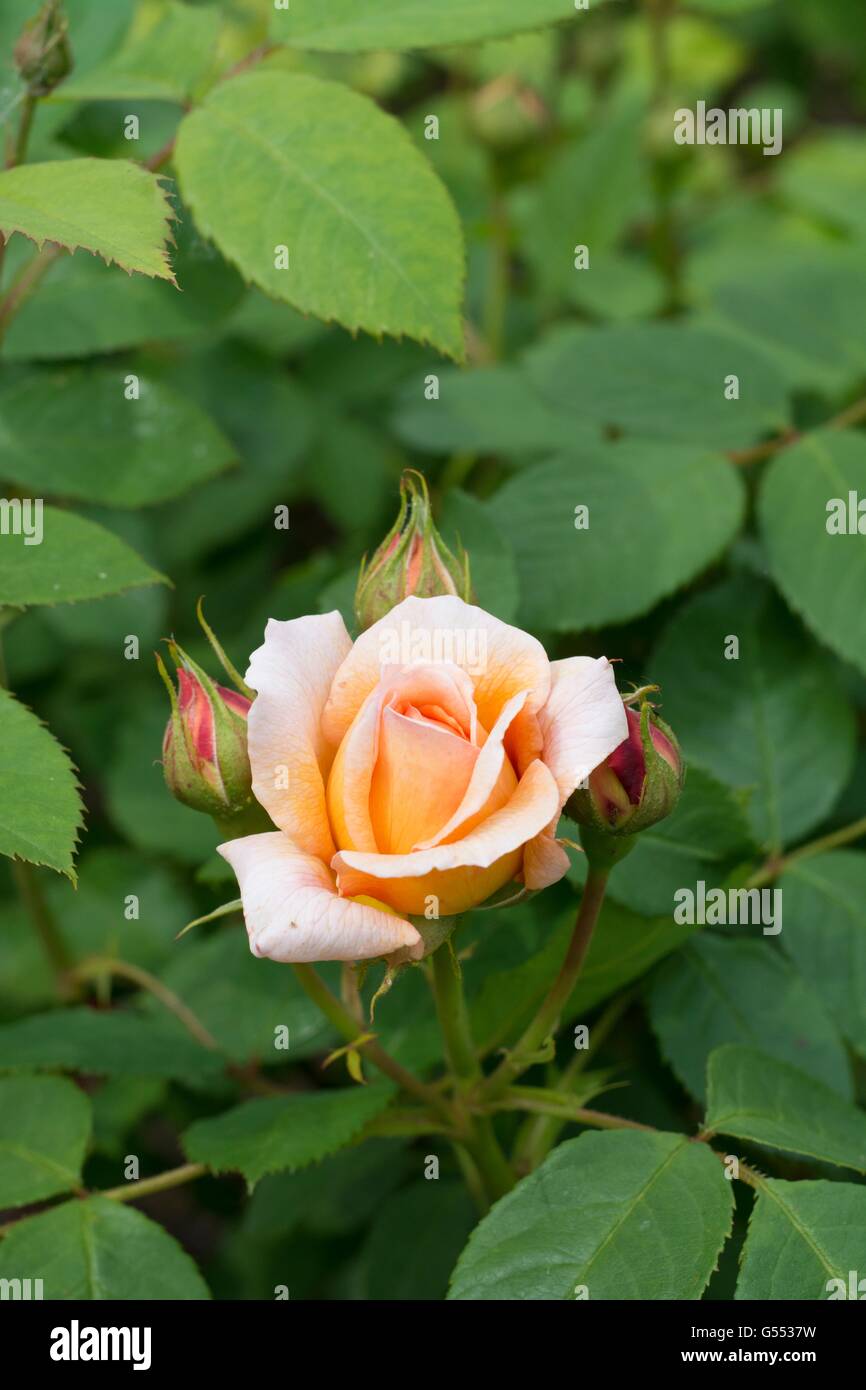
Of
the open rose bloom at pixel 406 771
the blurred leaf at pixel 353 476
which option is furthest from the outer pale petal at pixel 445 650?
the blurred leaf at pixel 353 476

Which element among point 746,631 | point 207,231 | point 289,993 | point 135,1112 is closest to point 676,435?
point 746,631

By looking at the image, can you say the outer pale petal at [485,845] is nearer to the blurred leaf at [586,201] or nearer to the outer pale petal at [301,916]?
the outer pale petal at [301,916]

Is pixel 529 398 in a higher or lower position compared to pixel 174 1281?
higher

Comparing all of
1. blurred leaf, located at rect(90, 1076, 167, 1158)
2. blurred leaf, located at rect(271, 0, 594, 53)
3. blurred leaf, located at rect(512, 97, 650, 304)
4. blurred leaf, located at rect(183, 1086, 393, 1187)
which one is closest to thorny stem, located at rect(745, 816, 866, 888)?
blurred leaf, located at rect(183, 1086, 393, 1187)

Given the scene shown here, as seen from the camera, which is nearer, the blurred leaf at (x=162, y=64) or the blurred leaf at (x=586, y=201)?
the blurred leaf at (x=162, y=64)

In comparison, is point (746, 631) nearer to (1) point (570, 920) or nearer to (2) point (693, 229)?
(1) point (570, 920)
